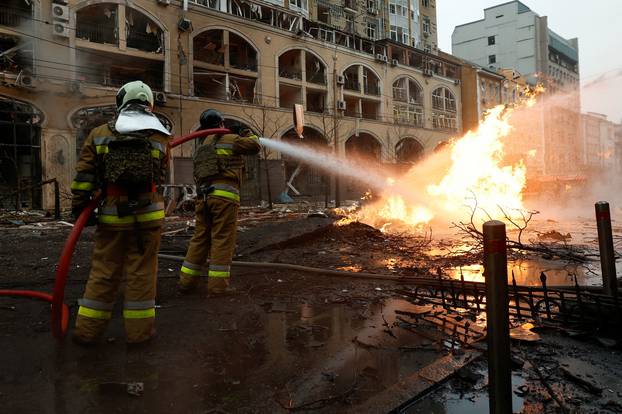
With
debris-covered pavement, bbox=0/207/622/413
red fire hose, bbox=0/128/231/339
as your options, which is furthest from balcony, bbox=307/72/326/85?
→ red fire hose, bbox=0/128/231/339

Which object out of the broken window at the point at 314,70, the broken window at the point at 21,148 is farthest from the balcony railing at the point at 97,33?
the broken window at the point at 314,70

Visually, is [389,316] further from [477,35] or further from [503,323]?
[477,35]

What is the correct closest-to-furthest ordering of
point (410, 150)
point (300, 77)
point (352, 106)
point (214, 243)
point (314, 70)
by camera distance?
point (214, 243)
point (300, 77)
point (314, 70)
point (352, 106)
point (410, 150)

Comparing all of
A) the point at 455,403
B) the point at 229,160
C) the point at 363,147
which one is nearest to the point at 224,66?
the point at 363,147

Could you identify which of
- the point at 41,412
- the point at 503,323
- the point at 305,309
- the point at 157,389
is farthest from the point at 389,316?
the point at 41,412

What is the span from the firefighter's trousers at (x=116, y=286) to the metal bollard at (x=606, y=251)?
13.2 ft

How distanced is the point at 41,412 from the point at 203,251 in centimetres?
234

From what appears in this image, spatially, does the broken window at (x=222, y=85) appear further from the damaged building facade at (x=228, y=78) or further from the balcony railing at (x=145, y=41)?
the balcony railing at (x=145, y=41)

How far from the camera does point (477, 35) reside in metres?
62.0

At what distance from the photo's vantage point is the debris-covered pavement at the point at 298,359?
7.44 feet

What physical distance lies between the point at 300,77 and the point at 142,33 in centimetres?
1188

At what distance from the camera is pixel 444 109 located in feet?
144

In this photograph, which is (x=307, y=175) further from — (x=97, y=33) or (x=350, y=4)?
(x=350, y=4)

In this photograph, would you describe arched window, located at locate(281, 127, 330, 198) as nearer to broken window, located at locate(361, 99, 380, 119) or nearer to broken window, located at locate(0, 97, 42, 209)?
broken window, located at locate(361, 99, 380, 119)
